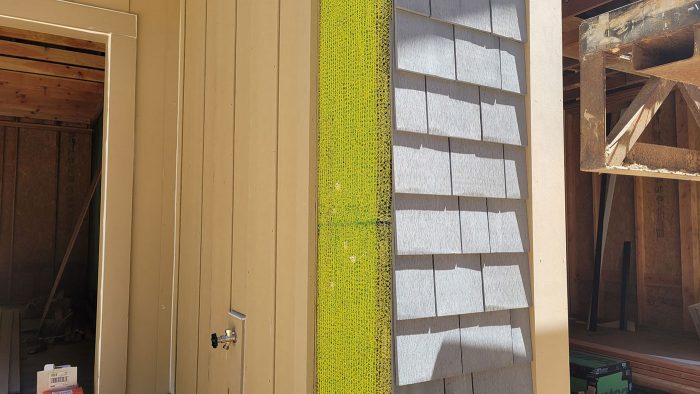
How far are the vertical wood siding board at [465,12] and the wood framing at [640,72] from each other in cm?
27

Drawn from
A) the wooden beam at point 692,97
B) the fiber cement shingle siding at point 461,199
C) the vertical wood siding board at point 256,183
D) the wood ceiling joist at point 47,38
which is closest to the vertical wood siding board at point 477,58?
the fiber cement shingle siding at point 461,199

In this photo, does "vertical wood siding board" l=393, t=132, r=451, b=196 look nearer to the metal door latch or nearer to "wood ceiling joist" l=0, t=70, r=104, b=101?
the metal door latch

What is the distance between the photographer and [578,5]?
115 inches

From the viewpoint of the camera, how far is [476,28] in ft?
4.40

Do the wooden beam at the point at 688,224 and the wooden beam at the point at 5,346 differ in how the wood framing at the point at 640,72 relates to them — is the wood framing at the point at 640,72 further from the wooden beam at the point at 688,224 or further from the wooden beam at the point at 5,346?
the wooden beam at the point at 5,346

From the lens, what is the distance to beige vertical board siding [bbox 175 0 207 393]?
2.38 m

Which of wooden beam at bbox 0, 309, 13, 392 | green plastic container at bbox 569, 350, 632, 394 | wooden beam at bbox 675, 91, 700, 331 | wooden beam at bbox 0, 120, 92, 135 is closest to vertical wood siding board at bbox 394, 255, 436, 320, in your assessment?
green plastic container at bbox 569, 350, 632, 394

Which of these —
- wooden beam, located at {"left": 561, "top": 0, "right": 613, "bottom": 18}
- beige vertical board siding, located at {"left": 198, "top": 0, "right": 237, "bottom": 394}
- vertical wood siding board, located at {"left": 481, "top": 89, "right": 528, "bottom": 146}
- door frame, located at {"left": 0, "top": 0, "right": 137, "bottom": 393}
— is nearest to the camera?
vertical wood siding board, located at {"left": 481, "top": 89, "right": 528, "bottom": 146}

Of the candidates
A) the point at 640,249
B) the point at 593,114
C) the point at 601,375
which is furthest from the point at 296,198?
the point at 640,249

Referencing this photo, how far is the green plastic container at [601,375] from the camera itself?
132 inches

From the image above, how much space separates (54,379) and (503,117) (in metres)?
2.43

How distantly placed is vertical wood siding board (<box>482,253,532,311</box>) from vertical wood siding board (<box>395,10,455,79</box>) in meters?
0.50

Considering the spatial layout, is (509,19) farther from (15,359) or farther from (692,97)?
(15,359)

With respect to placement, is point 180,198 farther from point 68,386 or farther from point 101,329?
point 68,386
